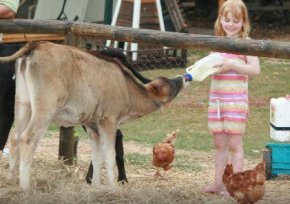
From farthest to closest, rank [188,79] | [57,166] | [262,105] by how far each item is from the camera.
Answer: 1. [262,105]
2. [57,166]
3. [188,79]

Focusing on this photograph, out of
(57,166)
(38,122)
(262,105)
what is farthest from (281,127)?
(262,105)

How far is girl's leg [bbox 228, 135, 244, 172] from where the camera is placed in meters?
7.26

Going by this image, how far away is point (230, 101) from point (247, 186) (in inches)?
33.8

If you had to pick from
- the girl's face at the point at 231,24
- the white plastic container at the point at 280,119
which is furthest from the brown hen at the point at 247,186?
the white plastic container at the point at 280,119

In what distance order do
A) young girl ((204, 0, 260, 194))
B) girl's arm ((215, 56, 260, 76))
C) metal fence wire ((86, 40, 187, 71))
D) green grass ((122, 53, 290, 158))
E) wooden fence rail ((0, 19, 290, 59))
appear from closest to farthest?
wooden fence rail ((0, 19, 290, 59)) < girl's arm ((215, 56, 260, 76)) < young girl ((204, 0, 260, 194)) < green grass ((122, 53, 290, 158)) < metal fence wire ((86, 40, 187, 71))

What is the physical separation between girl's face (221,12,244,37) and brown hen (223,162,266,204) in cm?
116

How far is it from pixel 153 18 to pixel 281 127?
8.04 meters

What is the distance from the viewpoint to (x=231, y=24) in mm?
7223

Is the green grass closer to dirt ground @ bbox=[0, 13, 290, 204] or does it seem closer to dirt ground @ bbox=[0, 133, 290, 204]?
dirt ground @ bbox=[0, 13, 290, 204]

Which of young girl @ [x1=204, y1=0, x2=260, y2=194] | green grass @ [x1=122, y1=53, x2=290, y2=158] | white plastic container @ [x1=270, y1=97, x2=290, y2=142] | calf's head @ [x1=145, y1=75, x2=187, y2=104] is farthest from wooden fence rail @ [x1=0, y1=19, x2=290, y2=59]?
green grass @ [x1=122, y1=53, x2=290, y2=158]

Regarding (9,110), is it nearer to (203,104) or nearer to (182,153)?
(182,153)

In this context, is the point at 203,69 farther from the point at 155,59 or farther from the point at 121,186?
the point at 155,59

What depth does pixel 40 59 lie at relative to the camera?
6430 millimetres

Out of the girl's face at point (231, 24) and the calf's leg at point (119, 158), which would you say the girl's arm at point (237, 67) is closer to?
the girl's face at point (231, 24)
